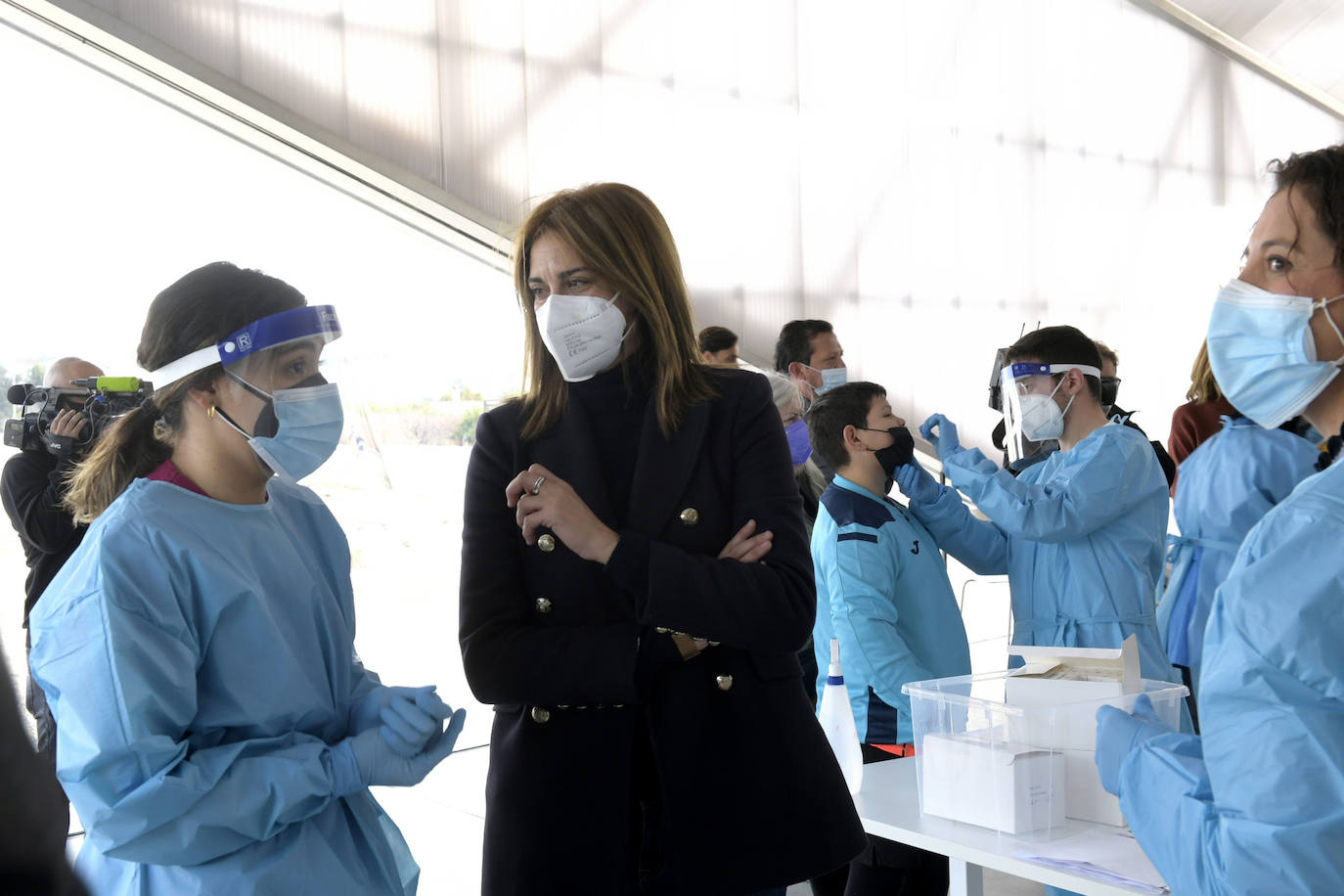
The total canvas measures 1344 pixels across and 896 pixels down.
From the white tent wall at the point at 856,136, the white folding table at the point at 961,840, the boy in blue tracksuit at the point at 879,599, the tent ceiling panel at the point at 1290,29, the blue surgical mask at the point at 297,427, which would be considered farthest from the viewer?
the tent ceiling panel at the point at 1290,29

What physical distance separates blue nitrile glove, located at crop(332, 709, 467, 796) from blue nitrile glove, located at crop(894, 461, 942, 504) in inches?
71.6

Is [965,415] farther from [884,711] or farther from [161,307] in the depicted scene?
[161,307]

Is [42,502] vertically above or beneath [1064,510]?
above

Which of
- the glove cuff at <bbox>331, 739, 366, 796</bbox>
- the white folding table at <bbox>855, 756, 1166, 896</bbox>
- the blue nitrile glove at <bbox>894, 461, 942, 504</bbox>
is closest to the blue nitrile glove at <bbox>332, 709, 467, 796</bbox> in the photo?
the glove cuff at <bbox>331, 739, 366, 796</bbox>

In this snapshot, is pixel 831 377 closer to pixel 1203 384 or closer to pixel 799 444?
pixel 799 444

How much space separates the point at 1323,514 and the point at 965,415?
282 inches

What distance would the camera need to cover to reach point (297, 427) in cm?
172

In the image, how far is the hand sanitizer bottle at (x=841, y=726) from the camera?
7.74 ft

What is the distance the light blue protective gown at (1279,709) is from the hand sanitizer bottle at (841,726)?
121cm

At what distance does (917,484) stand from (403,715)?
6.18ft

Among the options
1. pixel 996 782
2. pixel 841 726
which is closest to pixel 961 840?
pixel 996 782

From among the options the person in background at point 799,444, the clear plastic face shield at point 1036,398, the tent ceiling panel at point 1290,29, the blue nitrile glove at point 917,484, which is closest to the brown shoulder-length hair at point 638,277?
the blue nitrile glove at point 917,484

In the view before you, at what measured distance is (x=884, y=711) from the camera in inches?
108

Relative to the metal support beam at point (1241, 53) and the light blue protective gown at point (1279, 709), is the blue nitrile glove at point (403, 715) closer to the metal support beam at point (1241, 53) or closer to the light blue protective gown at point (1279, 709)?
the light blue protective gown at point (1279, 709)
